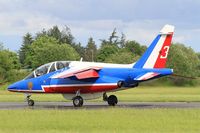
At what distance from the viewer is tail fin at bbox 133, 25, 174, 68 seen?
34562 millimetres

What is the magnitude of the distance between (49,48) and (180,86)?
6607cm

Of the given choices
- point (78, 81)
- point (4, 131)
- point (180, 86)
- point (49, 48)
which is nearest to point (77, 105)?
point (78, 81)

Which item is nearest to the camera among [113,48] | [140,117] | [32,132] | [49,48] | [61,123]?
[32,132]

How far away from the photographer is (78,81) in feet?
116

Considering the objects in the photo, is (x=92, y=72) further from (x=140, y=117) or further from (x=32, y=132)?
(x=32, y=132)

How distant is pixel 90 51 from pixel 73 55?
49.2 m

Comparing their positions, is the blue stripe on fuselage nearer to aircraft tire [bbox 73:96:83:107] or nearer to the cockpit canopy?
aircraft tire [bbox 73:96:83:107]

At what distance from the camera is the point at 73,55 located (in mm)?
135375

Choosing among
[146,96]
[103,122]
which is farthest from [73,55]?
[103,122]

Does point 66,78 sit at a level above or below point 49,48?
below

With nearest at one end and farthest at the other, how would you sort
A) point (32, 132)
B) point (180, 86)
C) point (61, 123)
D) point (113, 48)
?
point (32, 132), point (61, 123), point (180, 86), point (113, 48)

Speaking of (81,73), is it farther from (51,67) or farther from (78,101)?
(51,67)

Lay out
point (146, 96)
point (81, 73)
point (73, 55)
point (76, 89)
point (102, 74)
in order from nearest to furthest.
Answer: point (81, 73) → point (102, 74) → point (76, 89) → point (146, 96) → point (73, 55)

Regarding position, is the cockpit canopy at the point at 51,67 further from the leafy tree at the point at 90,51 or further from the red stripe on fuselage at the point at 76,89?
the leafy tree at the point at 90,51
